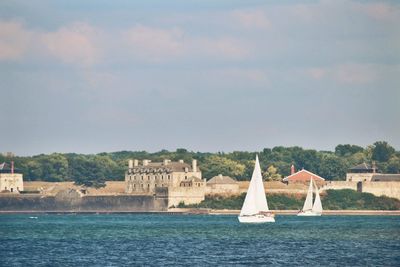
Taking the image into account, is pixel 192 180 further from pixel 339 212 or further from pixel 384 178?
pixel 384 178

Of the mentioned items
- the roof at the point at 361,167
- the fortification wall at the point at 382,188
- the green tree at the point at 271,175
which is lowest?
the fortification wall at the point at 382,188

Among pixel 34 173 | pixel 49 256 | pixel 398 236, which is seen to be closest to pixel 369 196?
pixel 34 173

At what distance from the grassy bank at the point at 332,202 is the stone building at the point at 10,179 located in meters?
29.8

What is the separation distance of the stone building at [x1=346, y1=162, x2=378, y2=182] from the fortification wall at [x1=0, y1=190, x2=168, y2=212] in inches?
1091

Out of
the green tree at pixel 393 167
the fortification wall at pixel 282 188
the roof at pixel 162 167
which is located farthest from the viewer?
the green tree at pixel 393 167

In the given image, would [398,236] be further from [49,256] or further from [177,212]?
[177,212]

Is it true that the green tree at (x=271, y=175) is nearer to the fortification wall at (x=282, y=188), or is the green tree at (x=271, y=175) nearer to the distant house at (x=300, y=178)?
the distant house at (x=300, y=178)

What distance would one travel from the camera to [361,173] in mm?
181500

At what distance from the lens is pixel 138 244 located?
88.1 meters

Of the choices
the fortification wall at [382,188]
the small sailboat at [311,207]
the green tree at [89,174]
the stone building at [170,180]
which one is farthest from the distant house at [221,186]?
the green tree at [89,174]

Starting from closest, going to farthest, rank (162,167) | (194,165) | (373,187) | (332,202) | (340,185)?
1. (332,202)
2. (373,187)
3. (162,167)
4. (340,185)
5. (194,165)

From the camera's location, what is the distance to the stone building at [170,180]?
166125 mm

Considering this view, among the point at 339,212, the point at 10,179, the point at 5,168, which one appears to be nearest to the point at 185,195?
the point at 339,212

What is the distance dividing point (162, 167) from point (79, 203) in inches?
448
